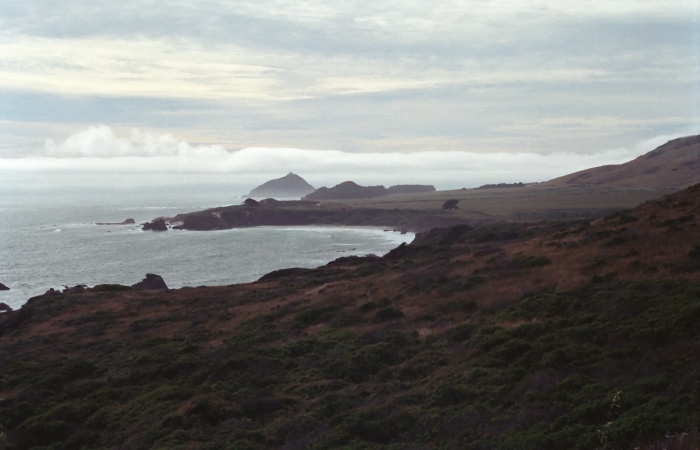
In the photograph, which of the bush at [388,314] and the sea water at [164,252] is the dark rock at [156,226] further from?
the bush at [388,314]

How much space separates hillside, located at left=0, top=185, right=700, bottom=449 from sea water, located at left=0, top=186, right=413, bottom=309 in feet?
135

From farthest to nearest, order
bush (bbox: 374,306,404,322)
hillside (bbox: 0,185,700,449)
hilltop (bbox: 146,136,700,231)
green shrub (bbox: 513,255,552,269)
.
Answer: hilltop (bbox: 146,136,700,231)
green shrub (bbox: 513,255,552,269)
bush (bbox: 374,306,404,322)
hillside (bbox: 0,185,700,449)

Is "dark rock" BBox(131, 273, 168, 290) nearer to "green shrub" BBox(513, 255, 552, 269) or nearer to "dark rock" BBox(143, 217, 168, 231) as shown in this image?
"green shrub" BBox(513, 255, 552, 269)

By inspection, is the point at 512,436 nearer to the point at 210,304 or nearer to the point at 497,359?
the point at 497,359

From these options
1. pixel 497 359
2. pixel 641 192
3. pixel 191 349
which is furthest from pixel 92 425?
A: pixel 641 192

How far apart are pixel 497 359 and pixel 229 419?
8578mm

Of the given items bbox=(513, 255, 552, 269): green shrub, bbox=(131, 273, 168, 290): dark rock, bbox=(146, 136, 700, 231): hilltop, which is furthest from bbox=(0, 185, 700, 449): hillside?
bbox=(146, 136, 700, 231): hilltop

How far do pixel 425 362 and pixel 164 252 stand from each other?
91.2 metres

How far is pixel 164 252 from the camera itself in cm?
10294

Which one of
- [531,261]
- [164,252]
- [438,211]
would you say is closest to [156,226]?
[164,252]

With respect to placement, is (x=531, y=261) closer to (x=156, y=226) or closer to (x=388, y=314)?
(x=388, y=314)

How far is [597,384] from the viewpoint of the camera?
13.3m

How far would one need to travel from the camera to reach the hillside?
508 inches

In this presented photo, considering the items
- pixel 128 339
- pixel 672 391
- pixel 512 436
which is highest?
pixel 672 391
